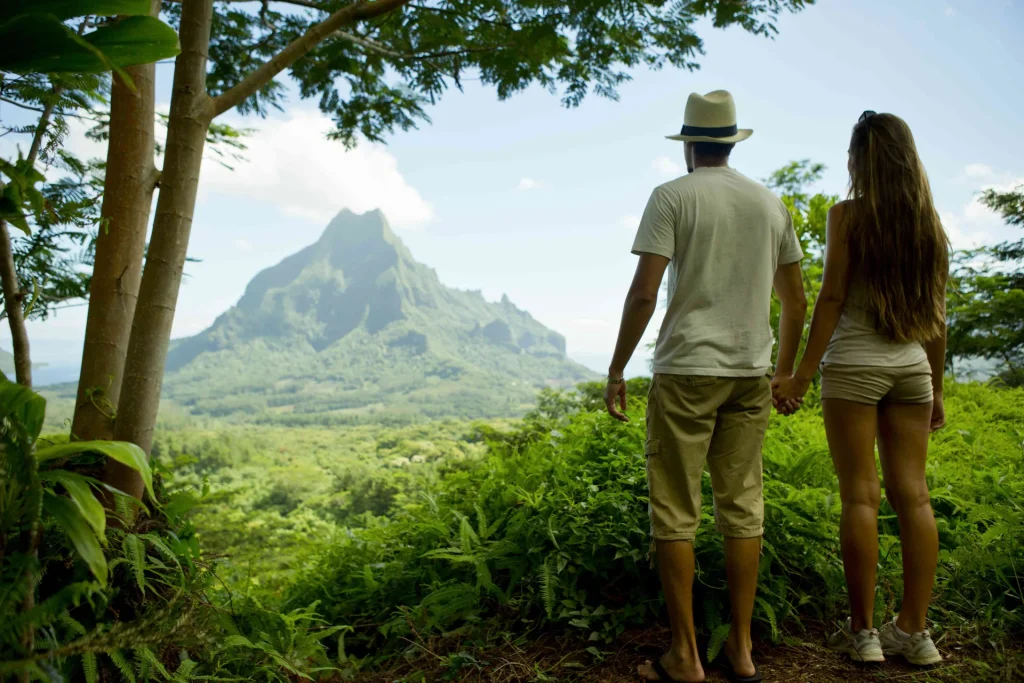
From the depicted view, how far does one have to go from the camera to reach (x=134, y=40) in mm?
1115

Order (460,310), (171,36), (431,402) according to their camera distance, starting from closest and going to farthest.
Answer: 1. (171,36)
2. (431,402)
3. (460,310)

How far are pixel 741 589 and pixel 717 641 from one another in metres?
0.24

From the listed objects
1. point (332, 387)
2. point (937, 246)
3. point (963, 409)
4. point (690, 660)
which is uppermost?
point (937, 246)

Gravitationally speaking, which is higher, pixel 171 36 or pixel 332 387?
pixel 171 36

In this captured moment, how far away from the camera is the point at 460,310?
156 m

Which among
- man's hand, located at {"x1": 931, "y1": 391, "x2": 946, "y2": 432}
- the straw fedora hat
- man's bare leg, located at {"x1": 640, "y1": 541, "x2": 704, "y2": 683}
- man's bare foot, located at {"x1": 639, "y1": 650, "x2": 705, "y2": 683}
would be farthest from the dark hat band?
man's bare foot, located at {"x1": 639, "y1": 650, "x2": 705, "y2": 683}

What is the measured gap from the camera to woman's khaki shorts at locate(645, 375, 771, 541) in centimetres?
214

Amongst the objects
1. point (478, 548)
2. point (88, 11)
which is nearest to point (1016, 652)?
point (478, 548)

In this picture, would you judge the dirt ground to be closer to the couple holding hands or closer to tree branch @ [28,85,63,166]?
the couple holding hands

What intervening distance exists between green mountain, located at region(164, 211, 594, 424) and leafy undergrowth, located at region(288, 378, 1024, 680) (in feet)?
257

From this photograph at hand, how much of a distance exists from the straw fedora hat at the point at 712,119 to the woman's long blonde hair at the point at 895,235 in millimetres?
456

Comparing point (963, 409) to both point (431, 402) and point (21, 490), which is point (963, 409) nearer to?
point (21, 490)

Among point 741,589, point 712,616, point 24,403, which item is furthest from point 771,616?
point 24,403

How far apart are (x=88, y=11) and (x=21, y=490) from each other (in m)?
0.79
